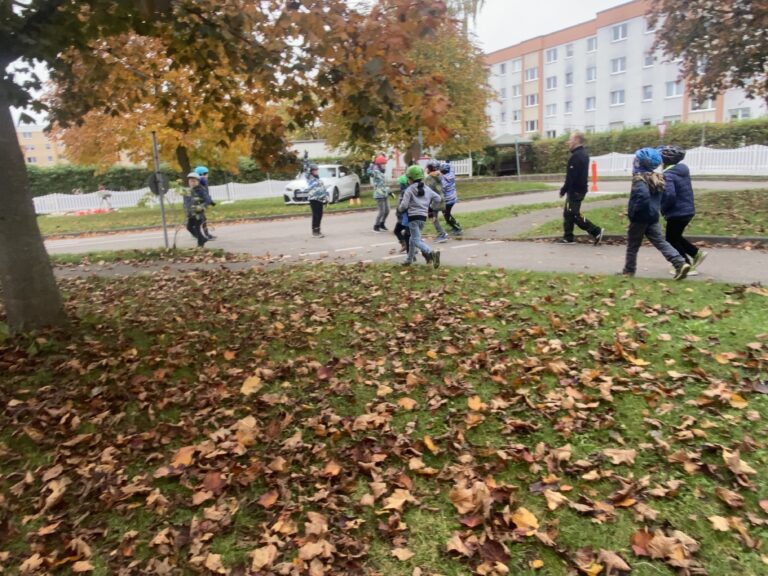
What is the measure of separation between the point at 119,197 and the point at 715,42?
30.2 metres

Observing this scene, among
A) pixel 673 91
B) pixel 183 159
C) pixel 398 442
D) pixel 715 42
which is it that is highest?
pixel 673 91

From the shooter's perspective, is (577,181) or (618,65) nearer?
(577,181)

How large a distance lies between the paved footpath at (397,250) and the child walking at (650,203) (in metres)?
0.47

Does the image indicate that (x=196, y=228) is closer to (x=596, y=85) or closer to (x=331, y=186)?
(x=331, y=186)

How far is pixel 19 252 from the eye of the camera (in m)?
5.43

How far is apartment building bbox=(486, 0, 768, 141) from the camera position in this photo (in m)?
46.9

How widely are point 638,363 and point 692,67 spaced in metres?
12.3

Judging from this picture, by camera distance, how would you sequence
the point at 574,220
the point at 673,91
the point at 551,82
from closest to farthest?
the point at 574,220 < the point at 673,91 < the point at 551,82

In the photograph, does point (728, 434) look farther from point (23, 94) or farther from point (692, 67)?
point (692, 67)

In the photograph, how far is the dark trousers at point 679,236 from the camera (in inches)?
304

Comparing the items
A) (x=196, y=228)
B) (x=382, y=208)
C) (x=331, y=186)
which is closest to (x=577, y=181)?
(x=382, y=208)

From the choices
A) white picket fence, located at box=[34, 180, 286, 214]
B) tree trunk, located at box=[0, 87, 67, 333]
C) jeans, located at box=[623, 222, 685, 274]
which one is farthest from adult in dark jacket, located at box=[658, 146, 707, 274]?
white picket fence, located at box=[34, 180, 286, 214]

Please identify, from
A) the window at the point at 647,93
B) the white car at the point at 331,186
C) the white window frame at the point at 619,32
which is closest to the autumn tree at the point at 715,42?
the white car at the point at 331,186

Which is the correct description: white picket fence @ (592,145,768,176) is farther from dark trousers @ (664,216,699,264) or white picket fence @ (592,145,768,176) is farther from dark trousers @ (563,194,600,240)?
dark trousers @ (664,216,699,264)
